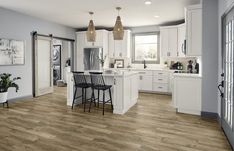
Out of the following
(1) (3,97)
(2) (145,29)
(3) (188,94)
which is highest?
(2) (145,29)

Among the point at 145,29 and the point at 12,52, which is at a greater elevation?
the point at 145,29

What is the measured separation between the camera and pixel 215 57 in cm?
383

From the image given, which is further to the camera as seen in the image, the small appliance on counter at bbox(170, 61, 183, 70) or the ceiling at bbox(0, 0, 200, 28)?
the small appliance on counter at bbox(170, 61, 183, 70)

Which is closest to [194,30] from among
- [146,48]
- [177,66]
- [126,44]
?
[177,66]

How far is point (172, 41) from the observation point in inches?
262

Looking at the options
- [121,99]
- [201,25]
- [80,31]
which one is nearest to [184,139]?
[121,99]

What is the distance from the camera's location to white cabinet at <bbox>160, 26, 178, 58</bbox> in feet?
21.7

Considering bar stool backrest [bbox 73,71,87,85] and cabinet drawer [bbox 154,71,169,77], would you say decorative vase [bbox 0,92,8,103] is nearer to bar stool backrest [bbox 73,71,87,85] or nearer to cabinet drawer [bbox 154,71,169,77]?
bar stool backrest [bbox 73,71,87,85]

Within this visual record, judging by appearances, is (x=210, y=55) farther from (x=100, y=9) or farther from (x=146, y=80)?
(x=146, y=80)

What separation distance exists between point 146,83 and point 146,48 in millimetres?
1494

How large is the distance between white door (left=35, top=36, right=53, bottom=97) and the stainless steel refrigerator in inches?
59.9

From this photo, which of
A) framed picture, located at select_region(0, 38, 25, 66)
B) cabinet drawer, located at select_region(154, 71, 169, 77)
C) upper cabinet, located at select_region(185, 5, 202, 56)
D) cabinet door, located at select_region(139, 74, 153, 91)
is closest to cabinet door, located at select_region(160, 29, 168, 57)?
cabinet drawer, located at select_region(154, 71, 169, 77)

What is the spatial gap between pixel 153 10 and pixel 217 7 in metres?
1.79

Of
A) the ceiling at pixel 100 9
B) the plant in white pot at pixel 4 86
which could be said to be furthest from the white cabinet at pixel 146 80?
the plant in white pot at pixel 4 86
